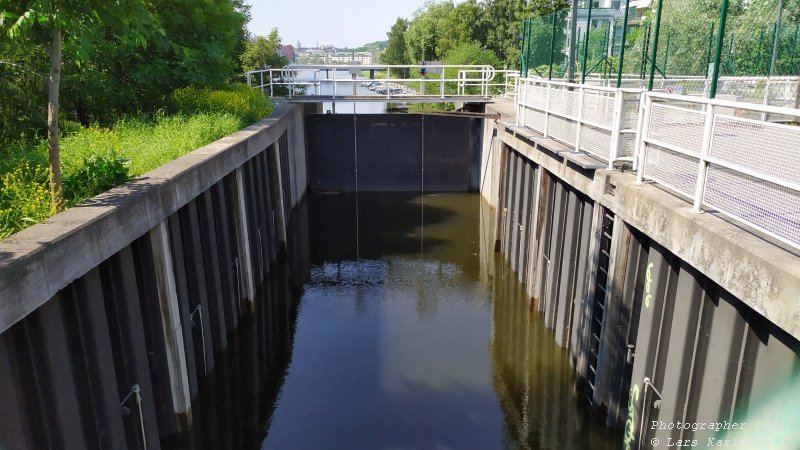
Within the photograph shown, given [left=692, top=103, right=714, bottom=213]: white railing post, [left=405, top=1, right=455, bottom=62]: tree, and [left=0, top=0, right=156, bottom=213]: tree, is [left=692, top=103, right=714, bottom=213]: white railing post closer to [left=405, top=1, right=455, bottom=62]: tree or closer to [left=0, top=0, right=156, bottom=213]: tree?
[left=0, top=0, right=156, bottom=213]: tree

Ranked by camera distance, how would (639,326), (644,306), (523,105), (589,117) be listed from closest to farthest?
(644,306) → (639,326) → (589,117) → (523,105)

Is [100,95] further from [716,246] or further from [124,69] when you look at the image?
[716,246]

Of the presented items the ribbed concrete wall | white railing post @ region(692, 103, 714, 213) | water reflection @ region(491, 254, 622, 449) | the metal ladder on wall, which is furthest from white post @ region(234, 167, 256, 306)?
white railing post @ region(692, 103, 714, 213)

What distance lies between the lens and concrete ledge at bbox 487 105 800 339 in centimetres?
437

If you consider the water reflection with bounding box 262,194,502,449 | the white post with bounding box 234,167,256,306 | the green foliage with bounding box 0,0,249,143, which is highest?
the green foliage with bounding box 0,0,249,143

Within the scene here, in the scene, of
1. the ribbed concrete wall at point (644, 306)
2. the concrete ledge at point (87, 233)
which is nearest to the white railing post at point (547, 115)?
the ribbed concrete wall at point (644, 306)

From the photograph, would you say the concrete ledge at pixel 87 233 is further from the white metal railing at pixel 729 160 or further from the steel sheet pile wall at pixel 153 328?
the white metal railing at pixel 729 160

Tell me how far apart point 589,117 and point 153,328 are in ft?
23.4

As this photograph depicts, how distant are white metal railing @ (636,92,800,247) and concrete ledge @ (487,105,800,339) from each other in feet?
0.54

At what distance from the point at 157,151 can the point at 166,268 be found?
2692mm

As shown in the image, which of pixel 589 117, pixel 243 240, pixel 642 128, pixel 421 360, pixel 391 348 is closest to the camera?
pixel 642 128

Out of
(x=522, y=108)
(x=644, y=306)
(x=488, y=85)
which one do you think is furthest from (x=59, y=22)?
(x=488, y=85)

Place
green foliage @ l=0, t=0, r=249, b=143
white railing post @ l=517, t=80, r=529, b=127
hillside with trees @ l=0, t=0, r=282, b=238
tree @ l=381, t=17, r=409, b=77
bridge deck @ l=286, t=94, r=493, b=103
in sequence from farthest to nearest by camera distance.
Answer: tree @ l=381, t=17, r=409, b=77 → bridge deck @ l=286, t=94, r=493, b=103 → white railing post @ l=517, t=80, r=529, b=127 → green foliage @ l=0, t=0, r=249, b=143 → hillside with trees @ l=0, t=0, r=282, b=238

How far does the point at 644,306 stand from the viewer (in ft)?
23.4
